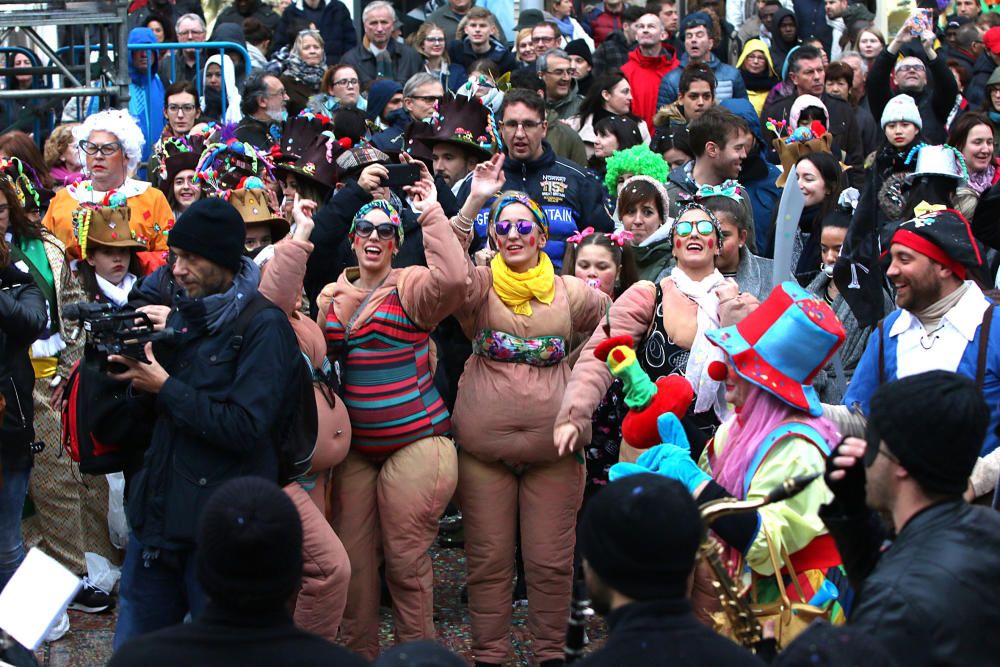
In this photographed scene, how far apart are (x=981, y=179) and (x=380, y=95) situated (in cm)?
416

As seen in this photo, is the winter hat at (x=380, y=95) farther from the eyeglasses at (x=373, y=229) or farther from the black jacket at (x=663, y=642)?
the black jacket at (x=663, y=642)

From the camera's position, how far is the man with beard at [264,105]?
920 centimetres

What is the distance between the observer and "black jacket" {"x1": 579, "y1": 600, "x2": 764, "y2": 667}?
9.11 ft

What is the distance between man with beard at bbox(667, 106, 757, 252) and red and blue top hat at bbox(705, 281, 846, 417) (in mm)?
3643

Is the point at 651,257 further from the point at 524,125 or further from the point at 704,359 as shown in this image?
the point at 704,359

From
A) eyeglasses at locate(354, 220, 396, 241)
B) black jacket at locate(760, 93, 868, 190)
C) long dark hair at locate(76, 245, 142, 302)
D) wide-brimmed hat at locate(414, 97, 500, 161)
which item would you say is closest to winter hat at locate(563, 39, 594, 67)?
black jacket at locate(760, 93, 868, 190)

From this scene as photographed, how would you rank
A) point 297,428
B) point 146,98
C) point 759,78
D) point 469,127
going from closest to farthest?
point 297,428 → point 469,127 → point 146,98 → point 759,78

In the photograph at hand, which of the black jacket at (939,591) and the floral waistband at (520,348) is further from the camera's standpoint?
the floral waistband at (520,348)

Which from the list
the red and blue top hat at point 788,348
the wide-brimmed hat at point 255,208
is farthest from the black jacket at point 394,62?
the red and blue top hat at point 788,348

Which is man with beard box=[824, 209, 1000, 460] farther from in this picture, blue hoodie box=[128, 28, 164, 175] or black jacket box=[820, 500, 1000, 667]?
blue hoodie box=[128, 28, 164, 175]

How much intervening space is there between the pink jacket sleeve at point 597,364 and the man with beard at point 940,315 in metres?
0.93

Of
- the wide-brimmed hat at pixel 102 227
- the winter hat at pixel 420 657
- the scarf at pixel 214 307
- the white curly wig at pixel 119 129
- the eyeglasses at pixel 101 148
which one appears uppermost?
the white curly wig at pixel 119 129

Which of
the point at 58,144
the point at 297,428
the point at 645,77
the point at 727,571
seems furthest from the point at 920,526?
the point at 645,77

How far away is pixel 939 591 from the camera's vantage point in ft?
9.78
